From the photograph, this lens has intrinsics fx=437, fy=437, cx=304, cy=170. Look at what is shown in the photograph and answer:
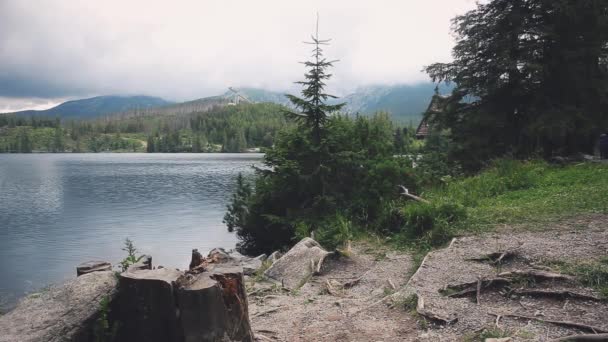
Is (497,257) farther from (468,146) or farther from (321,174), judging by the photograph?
(468,146)

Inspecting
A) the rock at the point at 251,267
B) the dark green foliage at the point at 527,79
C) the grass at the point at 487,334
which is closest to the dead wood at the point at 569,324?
the grass at the point at 487,334

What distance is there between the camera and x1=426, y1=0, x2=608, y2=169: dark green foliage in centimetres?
2034

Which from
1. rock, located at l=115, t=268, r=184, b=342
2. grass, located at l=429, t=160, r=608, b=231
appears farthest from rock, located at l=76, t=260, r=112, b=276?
grass, located at l=429, t=160, r=608, b=231

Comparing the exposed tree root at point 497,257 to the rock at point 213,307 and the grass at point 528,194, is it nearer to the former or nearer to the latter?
the grass at point 528,194

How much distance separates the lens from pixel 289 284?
414 inches

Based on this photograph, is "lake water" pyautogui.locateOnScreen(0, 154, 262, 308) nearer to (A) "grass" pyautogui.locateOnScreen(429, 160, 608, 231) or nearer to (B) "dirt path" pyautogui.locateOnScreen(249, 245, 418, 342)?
(B) "dirt path" pyautogui.locateOnScreen(249, 245, 418, 342)

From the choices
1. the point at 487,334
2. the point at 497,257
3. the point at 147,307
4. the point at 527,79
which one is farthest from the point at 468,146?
the point at 147,307

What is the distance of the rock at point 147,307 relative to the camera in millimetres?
6141

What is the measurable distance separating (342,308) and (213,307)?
124 inches

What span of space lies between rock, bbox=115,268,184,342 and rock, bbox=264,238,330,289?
4.37 meters

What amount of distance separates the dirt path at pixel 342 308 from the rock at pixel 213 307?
0.91 metres

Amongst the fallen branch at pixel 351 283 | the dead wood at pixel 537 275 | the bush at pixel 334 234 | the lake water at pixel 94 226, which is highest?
the dead wood at pixel 537 275

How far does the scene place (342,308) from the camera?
27.6ft

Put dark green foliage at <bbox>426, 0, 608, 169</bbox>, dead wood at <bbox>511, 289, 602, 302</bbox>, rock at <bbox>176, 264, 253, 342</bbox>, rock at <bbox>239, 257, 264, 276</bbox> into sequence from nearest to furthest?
rock at <bbox>176, 264, 253, 342</bbox> → dead wood at <bbox>511, 289, 602, 302</bbox> → rock at <bbox>239, 257, 264, 276</bbox> → dark green foliage at <bbox>426, 0, 608, 169</bbox>
